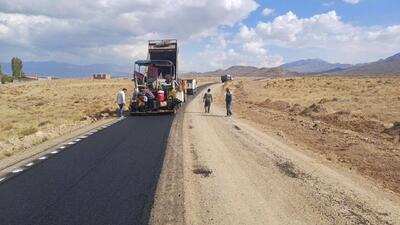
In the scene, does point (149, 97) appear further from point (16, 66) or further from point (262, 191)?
point (16, 66)

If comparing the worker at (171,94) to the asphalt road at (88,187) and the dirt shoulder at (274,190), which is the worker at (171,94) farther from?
the dirt shoulder at (274,190)

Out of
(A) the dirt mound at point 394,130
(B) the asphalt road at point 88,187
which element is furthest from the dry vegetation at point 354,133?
(B) the asphalt road at point 88,187

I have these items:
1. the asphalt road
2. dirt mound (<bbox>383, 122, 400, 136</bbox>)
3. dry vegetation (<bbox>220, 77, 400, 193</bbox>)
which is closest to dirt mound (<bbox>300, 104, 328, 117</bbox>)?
dry vegetation (<bbox>220, 77, 400, 193</bbox>)

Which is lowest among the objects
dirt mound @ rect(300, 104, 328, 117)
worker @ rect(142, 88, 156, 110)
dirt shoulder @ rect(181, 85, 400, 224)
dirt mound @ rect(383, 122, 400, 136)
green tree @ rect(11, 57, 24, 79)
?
dirt shoulder @ rect(181, 85, 400, 224)

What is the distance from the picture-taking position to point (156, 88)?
30.3 meters

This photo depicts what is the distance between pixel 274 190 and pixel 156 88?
21134 mm

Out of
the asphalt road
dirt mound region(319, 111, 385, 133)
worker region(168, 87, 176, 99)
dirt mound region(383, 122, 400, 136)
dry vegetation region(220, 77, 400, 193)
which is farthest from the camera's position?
worker region(168, 87, 176, 99)

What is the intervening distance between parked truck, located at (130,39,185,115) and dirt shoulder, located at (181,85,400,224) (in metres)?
13.5

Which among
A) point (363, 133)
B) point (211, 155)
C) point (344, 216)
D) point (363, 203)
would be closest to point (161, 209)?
point (344, 216)

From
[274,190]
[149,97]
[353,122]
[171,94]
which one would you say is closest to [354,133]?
[353,122]

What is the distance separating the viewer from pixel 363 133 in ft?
68.1

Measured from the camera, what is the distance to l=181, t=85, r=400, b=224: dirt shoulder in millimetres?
7934

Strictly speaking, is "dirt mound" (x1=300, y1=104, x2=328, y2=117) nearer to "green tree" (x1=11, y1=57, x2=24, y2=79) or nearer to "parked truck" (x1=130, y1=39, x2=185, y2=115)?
"parked truck" (x1=130, y1=39, x2=185, y2=115)

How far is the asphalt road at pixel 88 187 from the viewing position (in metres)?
7.74
